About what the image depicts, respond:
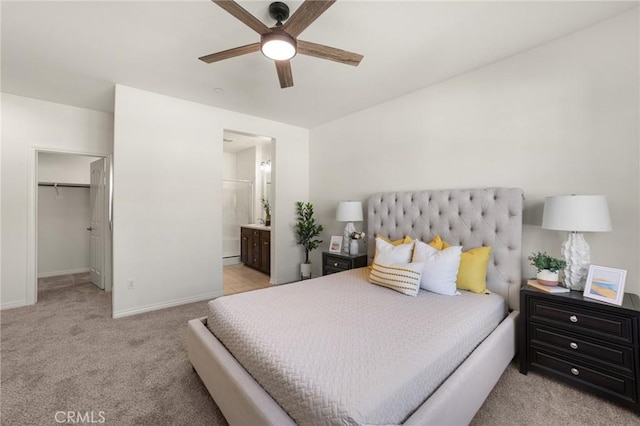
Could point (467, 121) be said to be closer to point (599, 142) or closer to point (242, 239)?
point (599, 142)

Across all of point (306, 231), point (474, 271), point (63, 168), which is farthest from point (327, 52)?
point (63, 168)

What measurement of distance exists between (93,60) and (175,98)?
3.03ft

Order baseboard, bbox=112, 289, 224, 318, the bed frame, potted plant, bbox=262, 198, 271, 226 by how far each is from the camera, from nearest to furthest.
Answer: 1. the bed frame
2. baseboard, bbox=112, 289, 224, 318
3. potted plant, bbox=262, 198, 271, 226

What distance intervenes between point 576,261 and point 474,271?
0.66 meters

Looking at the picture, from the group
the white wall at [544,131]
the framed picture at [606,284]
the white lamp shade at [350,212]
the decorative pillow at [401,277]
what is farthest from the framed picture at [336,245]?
the framed picture at [606,284]

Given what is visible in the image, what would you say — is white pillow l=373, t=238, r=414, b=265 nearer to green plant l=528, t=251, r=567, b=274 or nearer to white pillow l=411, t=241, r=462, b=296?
white pillow l=411, t=241, r=462, b=296

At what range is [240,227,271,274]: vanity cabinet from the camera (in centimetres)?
498

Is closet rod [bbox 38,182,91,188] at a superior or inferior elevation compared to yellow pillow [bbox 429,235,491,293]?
superior

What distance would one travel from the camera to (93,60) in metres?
2.52

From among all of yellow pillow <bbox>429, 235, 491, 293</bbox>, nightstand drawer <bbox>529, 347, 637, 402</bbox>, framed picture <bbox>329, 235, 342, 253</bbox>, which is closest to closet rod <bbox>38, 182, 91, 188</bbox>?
framed picture <bbox>329, 235, 342, 253</bbox>

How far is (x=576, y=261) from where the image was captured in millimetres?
1963

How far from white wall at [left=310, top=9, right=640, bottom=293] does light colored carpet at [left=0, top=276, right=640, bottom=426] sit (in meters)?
0.99

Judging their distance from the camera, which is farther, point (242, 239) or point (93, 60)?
point (242, 239)

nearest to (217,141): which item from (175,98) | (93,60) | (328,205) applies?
(175,98)
